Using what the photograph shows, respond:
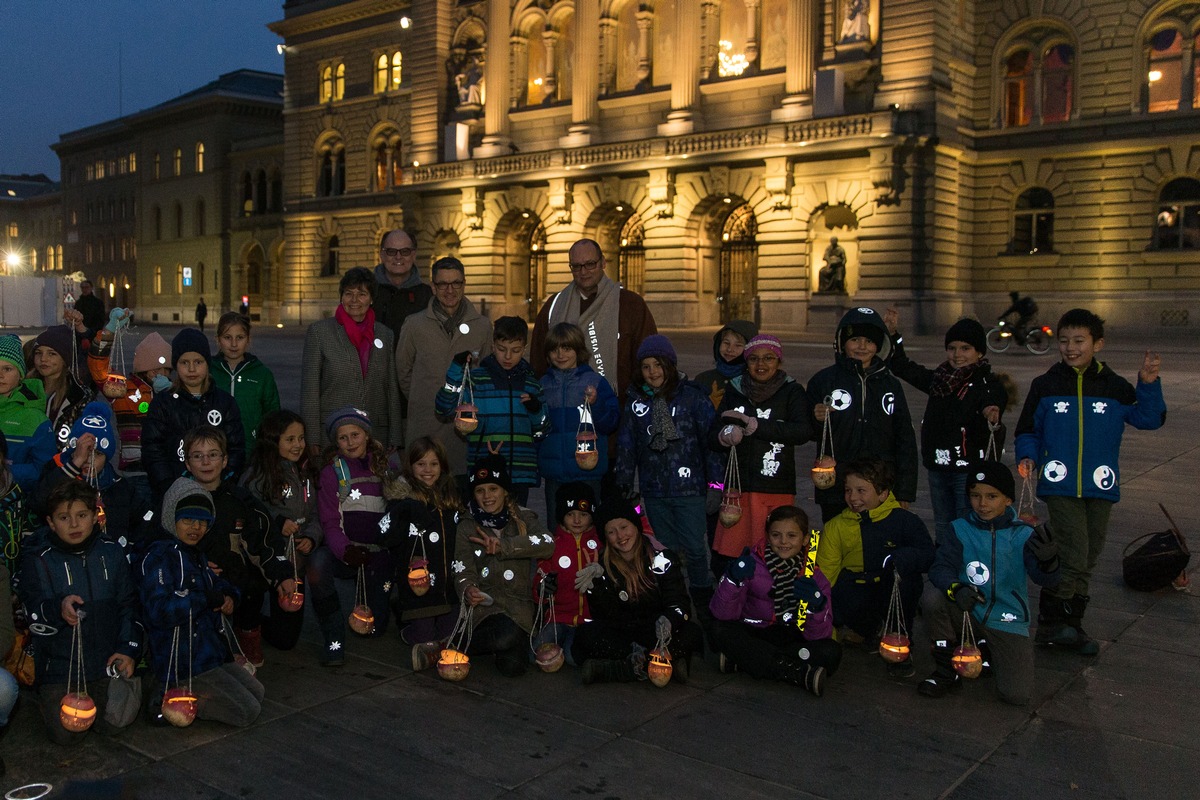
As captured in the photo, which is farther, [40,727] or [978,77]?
[978,77]

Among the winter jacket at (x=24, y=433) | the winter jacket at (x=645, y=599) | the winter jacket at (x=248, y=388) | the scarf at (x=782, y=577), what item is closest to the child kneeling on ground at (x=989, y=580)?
the scarf at (x=782, y=577)

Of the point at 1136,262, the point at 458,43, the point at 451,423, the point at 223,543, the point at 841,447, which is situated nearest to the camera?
the point at 223,543

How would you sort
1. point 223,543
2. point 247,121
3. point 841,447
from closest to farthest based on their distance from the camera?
point 223,543 < point 841,447 < point 247,121

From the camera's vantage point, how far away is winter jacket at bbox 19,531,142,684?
15.1 feet

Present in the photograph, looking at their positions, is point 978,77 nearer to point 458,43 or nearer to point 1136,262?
point 1136,262

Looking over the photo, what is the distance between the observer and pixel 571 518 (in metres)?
5.66

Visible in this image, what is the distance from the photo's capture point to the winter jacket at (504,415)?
20.1 ft

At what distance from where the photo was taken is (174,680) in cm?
467

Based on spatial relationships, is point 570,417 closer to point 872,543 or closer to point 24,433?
point 872,543

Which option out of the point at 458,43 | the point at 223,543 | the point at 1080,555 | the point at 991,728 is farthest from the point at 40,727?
the point at 458,43

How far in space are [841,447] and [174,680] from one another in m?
3.77

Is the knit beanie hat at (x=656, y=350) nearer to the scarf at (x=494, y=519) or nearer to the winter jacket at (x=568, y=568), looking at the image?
the winter jacket at (x=568, y=568)

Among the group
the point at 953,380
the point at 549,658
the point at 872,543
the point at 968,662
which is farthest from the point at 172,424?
the point at 953,380

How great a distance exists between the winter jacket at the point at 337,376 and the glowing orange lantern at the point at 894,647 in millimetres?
3500
